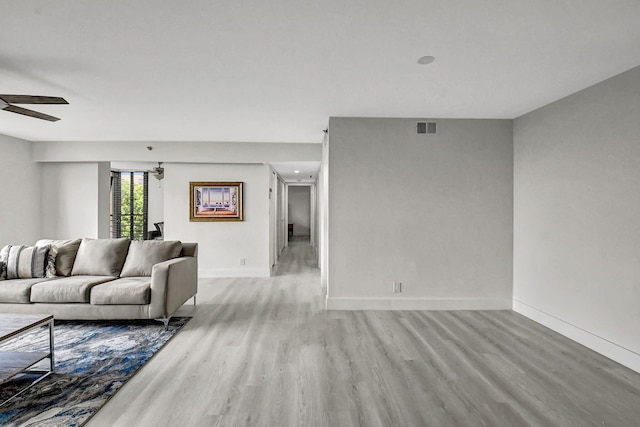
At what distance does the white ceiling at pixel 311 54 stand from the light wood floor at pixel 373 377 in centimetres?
242

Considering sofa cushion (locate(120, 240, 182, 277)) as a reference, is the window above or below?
above

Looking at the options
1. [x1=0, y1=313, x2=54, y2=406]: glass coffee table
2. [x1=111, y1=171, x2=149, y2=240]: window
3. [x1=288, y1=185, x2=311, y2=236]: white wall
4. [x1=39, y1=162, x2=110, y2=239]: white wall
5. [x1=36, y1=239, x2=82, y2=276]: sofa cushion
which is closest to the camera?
[x1=0, y1=313, x2=54, y2=406]: glass coffee table

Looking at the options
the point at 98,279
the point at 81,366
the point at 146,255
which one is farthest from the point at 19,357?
the point at 146,255

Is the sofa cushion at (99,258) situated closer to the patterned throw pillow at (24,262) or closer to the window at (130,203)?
the patterned throw pillow at (24,262)

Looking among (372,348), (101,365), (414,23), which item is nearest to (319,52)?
(414,23)

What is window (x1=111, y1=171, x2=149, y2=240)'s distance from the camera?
30.6 feet

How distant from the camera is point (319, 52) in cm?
239

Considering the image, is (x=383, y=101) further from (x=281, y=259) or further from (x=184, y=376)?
(x=281, y=259)

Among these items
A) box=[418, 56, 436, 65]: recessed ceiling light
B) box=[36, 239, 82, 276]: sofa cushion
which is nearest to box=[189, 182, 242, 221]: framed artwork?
box=[36, 239, 82, 276]: sofa cushion

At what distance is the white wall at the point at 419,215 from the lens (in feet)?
13.3

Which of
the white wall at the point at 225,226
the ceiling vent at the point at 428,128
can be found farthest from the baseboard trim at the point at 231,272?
the ceiling vent at the point at 428,128

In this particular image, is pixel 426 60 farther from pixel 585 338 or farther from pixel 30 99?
pixel 30 99

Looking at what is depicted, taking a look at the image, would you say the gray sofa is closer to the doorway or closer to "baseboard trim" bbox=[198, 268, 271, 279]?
"baseboard trim" bbox=[198, 268, 271, 279]

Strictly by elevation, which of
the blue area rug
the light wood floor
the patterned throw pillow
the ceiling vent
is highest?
the ceiling vent
